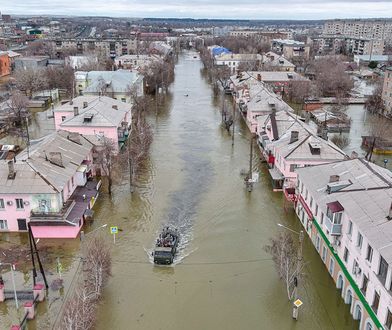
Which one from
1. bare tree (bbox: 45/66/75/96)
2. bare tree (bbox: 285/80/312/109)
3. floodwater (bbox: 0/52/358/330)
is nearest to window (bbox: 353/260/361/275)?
floodwater (bbox: 0/52/358/330)

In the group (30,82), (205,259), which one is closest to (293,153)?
(205,259)

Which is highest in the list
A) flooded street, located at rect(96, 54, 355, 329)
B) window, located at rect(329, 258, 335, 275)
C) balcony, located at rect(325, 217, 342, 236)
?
balcony, located at rect(325, 217, 342, 236)

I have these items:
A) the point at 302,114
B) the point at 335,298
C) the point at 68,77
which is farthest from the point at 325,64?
the point at 335,298

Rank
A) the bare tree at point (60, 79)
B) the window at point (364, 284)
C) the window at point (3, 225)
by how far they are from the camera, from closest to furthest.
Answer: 1. the window at point (364, 284)
2. the window at point (3, 225)
3. the bare tree at point (60, 79)

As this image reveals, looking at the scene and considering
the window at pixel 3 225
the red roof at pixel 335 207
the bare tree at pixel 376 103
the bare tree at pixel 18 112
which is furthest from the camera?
the bare tree at pixel 376 103

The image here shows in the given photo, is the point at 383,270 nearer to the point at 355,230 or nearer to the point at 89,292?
the point at 355,230

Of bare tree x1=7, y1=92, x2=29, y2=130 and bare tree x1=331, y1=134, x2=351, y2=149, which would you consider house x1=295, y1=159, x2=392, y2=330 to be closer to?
bare tree x1=331, y1=134, x2=351, y2=149

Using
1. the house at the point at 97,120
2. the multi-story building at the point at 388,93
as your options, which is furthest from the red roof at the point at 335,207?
the multi-story building at the point at 388,93

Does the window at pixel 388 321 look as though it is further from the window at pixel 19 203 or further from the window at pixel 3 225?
the window at pixel 3 225
